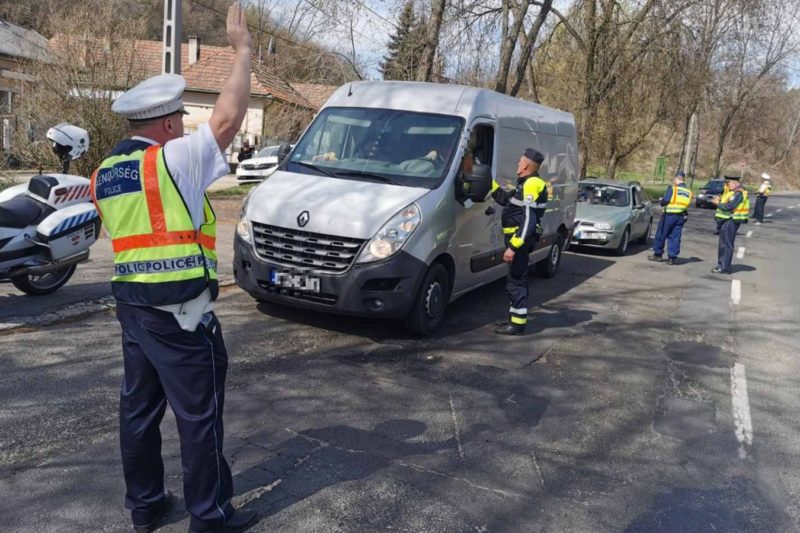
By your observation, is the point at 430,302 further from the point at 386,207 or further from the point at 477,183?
the point at 477,183

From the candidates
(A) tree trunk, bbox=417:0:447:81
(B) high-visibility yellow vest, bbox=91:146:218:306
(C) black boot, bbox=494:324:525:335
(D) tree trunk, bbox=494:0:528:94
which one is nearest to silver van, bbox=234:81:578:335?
(C) black boot, bbox=494:324:525:335

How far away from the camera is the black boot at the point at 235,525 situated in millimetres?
3121

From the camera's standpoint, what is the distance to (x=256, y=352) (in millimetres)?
5930

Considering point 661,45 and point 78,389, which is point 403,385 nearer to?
point 78,389

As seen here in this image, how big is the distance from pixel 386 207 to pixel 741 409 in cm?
343

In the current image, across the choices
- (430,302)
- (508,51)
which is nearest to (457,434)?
(430,302)

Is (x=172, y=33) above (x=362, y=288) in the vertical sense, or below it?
above

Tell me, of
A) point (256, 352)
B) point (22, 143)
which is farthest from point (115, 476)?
point (22, 143)

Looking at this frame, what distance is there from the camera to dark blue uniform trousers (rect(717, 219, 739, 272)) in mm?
12891

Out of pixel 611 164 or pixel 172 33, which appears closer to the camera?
pixel 172 33

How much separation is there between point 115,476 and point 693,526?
3112mm

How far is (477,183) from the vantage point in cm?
674

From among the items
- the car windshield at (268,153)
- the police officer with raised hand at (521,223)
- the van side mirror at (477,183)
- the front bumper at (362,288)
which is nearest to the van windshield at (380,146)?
the van side mirror at (477,183)

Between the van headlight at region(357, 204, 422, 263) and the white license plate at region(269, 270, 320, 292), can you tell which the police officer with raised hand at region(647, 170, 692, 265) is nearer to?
the van headlight at region(357, 204, 422, 263)
